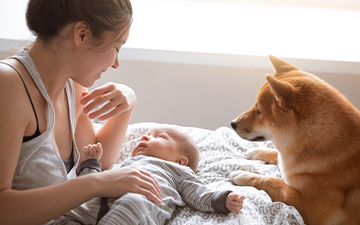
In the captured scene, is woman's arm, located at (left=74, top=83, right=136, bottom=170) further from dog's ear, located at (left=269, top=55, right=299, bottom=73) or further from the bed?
dog's ear, located at (left=269, top=55, right=299, bottom=73)

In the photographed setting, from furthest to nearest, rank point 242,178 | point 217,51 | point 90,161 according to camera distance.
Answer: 1. point 217,51
2. point 242,178
3. point 90,161

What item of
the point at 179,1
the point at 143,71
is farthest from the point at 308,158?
the point at 179,1

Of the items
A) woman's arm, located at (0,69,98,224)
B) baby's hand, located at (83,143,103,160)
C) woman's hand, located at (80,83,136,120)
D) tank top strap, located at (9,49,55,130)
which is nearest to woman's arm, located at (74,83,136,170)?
woman's hand, located at (80,83,136,120)

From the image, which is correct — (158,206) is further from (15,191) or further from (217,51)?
(217,51)

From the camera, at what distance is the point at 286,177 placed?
1.37m

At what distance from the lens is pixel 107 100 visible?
1245mm

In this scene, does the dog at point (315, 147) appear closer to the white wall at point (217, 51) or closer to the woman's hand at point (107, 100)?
the woman's hand at point (107, 100)

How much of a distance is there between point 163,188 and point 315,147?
0.57 m

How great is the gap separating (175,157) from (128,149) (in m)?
0.27

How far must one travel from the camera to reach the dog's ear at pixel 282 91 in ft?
3.98

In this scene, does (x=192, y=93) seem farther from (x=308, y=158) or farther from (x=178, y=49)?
(x=308, y=158)

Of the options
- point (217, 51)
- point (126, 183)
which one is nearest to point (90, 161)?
point (126, 183)

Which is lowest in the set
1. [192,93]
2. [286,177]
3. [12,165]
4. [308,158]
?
[192,93]

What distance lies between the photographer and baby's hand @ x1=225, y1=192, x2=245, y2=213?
116 centimetres
